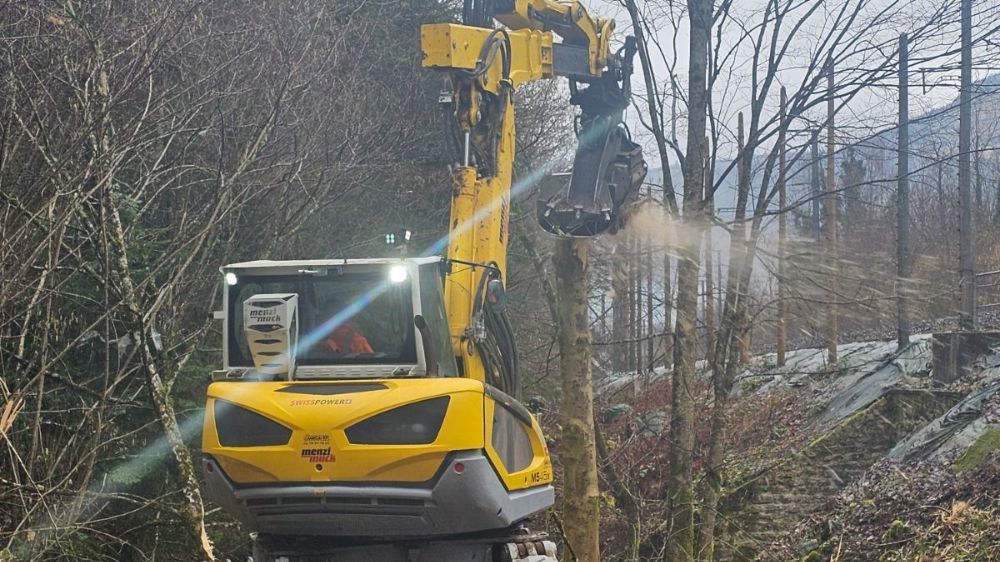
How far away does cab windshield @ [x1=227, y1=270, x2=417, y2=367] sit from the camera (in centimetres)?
779

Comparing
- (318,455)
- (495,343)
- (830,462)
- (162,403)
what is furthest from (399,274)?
(830,462)

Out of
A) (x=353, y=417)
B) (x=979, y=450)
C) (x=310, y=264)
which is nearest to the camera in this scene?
(x=353, y=417)

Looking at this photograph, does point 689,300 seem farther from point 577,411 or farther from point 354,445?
point 354,445

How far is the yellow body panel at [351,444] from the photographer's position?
7.23 meters

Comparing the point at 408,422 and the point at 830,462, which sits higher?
the point at 408,422

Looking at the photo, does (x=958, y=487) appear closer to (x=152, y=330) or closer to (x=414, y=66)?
(x=152, y=330)

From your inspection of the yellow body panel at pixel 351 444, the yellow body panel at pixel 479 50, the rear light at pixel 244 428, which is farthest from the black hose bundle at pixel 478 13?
the rear light at pixel 244 428

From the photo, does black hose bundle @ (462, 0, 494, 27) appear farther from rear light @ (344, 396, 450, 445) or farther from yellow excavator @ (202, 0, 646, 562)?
rear light @ (344, 396, 450, 445)

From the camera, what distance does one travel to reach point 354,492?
23.9ft

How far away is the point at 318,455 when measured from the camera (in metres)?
7.30

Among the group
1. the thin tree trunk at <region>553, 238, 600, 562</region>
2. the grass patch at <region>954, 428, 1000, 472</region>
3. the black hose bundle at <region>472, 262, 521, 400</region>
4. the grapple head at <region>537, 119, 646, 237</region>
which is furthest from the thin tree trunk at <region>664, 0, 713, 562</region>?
the black hose bundle at <region>472, 262, 521, 400</region>

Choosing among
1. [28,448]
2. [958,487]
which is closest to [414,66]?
[28,448]

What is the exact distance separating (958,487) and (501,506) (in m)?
5.39

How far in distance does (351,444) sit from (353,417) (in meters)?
0.19
